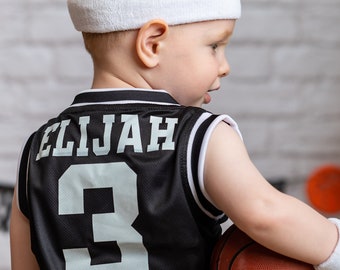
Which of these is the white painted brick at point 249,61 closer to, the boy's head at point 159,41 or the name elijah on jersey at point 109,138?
the boy's head at point 159,41

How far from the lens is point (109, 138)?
1.19m

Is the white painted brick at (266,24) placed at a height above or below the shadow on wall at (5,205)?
above

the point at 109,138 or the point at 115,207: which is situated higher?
the point at 109,138

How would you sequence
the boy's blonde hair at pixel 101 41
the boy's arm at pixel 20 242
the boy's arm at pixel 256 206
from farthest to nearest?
1. the boy's arm at pixel 20 242
2. the boy's blonde hair at pixel 101 41
3. the boy's arm at pixel 256 206

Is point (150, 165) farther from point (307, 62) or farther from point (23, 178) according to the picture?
point (307, 62)

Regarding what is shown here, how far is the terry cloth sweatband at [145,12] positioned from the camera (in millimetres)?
1214

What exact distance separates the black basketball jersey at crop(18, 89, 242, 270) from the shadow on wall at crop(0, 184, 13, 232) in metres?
1.03

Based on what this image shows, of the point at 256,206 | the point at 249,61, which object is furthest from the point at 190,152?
the point at 249,61

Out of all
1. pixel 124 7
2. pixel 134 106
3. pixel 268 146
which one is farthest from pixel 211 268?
pixel 268 146

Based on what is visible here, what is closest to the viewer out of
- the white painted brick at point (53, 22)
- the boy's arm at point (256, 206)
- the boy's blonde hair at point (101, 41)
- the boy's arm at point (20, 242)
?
the boy's arm at point (256, 206)

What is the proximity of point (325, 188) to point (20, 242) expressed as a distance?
1099 mm

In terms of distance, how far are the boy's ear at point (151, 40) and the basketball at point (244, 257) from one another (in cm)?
30

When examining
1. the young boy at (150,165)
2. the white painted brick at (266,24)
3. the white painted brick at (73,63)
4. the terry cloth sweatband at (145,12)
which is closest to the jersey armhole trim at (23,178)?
the young boy at (150,165)

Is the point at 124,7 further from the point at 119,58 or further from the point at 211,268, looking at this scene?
the point at 211,268
